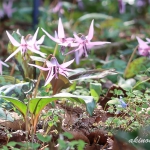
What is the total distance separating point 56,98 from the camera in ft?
5.47

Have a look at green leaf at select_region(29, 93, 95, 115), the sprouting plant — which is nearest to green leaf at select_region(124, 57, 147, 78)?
the sprouting plant

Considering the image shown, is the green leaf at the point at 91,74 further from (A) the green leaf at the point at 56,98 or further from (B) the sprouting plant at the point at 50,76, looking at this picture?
(A) the green leaf at the point at 56,98

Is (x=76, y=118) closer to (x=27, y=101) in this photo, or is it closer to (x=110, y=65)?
(x=27, y=101)

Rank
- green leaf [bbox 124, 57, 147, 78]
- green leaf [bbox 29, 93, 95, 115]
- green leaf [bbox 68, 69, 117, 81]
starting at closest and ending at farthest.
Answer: green leaf [bbox 29, 93, 95, 115]
green leaf [bbox 68, 69, 117, 81]
green leaf [bbox 124, 57, 147, 78]

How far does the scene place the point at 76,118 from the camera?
1.96m

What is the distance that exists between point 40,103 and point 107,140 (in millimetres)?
309

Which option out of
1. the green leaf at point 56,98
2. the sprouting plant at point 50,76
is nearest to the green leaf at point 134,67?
the sprouting plant at point 50,76

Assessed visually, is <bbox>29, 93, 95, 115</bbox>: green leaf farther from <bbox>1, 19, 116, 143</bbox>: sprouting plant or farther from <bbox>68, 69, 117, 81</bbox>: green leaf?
<bbox>68, 69, 117, 81</bbox>: green leaf

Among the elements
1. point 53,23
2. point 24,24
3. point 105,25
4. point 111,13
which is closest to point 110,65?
point 105,25

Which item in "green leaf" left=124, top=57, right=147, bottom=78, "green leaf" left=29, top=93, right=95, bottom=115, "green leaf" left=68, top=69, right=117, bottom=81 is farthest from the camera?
"green leaf" left=124, top=57, right=147, bottom=78

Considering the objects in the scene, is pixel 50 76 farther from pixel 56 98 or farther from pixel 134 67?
pixel 134 67

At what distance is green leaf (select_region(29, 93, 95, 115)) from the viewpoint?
1.64 meters

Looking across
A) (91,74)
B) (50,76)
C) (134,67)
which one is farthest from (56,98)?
(134,67)

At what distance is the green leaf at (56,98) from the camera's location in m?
1.64
